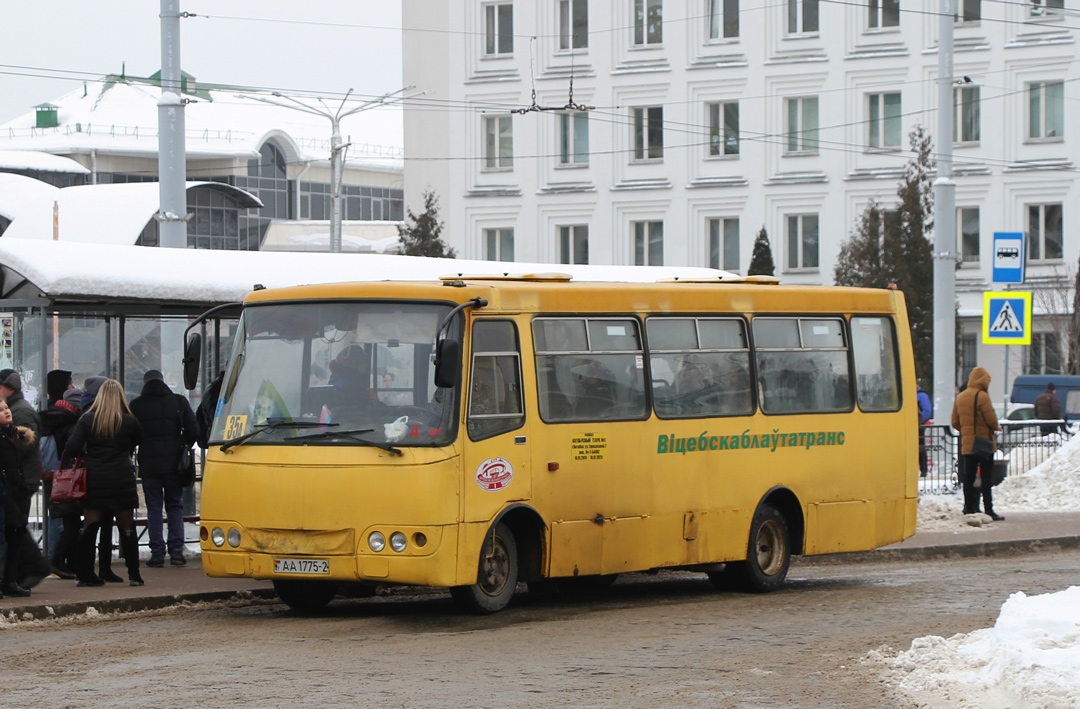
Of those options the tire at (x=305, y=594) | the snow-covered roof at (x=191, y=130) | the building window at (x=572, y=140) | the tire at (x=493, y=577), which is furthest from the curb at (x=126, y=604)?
the snow-covered roof at (x=191, y=130)

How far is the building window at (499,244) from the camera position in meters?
57.6

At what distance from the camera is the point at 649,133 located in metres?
55.4

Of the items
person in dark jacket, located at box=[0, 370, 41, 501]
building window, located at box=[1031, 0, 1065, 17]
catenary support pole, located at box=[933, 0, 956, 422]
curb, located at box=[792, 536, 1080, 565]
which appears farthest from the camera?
building window, located at box=[1031, 0, 1065, 17]

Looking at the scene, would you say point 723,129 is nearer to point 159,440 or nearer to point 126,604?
point 159,440

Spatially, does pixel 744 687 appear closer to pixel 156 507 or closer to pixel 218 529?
pixel 218 529

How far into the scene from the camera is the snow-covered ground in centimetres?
805

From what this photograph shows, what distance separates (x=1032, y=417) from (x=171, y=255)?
30.1 meters

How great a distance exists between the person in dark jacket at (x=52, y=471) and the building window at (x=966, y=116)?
41.5 meters

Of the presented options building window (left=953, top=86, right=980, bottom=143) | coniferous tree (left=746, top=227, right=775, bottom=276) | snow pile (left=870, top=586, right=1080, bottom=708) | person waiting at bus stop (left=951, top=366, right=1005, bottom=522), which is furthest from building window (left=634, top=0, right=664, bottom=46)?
snow pile (left=870, top=586, right=1080, bottom=708)

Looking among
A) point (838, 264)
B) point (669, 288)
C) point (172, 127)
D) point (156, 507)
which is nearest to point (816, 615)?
point (669, 288)

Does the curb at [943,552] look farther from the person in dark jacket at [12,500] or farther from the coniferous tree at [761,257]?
the coniferous tree at [761,257]

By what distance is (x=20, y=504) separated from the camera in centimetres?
1268

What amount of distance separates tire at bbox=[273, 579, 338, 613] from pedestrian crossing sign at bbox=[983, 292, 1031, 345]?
15.5 metres

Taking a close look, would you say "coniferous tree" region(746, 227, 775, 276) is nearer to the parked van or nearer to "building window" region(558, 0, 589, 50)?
the parked van
